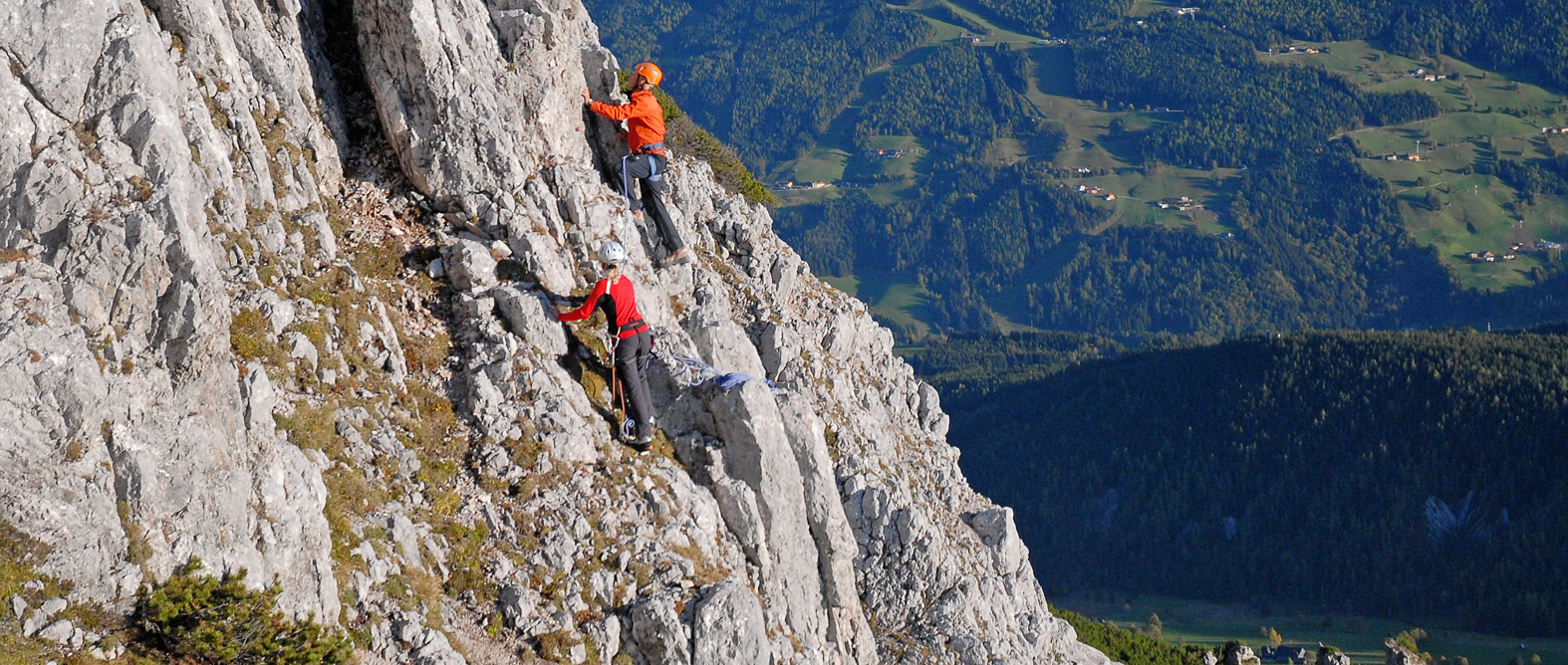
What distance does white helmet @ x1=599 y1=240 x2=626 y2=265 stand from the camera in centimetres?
3138

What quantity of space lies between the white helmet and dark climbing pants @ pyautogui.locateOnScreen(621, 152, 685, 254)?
134 inches

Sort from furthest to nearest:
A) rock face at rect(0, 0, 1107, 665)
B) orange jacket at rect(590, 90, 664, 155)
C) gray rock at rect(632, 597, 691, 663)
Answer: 1. orange jacket at rect(590, 90, 664, 155)
2. gray rock at rect(632, 597, 691, 663)
3. rock face at rect(0, 0, 1107, 665)

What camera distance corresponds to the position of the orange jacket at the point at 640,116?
35.1 meters

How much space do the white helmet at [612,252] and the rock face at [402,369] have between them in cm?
136

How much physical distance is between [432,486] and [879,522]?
1538cm

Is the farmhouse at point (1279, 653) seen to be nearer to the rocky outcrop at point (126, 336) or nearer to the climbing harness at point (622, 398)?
the climbing harness at point (622, 398)

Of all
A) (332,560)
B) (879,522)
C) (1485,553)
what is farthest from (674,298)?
(1485,553)

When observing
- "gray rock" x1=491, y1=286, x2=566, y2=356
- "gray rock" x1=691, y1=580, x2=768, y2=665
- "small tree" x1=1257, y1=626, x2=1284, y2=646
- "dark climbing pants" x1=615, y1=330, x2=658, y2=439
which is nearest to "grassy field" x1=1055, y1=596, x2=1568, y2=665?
"small tree" x1=1257, y1=626, x2=1284, y2=646

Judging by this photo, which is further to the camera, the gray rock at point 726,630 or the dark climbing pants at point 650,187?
the dark climbing pants at point 650,187

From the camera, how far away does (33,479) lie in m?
20.2

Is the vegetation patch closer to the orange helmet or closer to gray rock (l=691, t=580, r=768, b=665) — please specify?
gray rock (l=691, t=580, r=768, b=665)

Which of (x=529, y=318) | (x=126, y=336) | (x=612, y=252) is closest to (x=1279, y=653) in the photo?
(x=612, y=252)

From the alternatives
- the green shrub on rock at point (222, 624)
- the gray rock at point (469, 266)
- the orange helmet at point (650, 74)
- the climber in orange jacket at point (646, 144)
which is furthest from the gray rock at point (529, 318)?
the green shrub on rock at point (222, 624)

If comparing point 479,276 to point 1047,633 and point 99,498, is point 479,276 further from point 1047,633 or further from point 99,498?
point 1047,633
